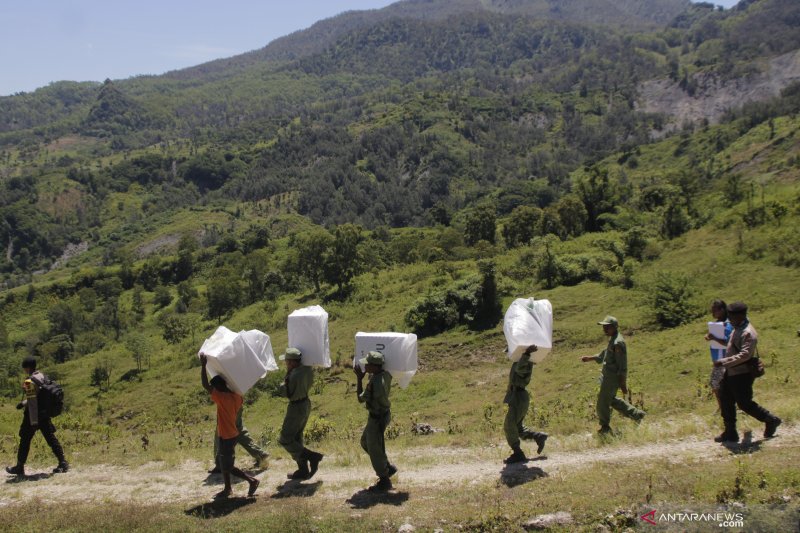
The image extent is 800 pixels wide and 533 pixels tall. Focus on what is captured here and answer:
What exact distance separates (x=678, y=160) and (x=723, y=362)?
11529cm

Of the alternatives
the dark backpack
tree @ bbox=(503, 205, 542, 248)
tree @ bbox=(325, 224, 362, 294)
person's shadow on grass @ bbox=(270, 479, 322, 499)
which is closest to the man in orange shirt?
person's shadow on grass @ bbox=(270, 479, 322, 499)

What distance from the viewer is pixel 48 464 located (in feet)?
34.7

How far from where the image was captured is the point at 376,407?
301 inches

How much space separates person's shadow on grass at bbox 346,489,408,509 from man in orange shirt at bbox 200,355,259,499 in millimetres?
1417

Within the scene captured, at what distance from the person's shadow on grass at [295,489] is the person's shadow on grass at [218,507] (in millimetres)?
417

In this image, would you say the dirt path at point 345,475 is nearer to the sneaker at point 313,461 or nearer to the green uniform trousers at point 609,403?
the sneaker at point 313,461

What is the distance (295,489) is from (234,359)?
2114 mm

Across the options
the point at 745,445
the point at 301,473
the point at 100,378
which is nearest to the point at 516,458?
the point at 745,445

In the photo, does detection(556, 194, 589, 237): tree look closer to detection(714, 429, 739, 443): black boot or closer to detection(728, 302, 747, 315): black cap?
detection(714, 429, 739, 443): black boot

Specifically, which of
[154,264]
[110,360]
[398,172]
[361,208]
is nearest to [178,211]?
[361,208]

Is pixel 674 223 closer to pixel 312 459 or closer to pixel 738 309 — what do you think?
pixel 738 309

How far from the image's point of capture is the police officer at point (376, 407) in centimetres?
753

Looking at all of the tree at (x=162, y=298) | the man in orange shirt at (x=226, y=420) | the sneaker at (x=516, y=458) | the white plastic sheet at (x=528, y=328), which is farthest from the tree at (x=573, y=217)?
the tree at (x=162, y=298)

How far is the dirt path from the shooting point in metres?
8.01
